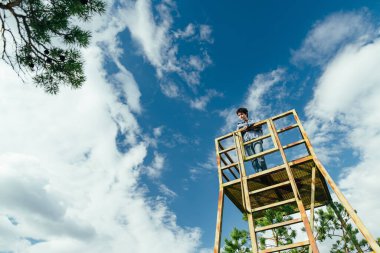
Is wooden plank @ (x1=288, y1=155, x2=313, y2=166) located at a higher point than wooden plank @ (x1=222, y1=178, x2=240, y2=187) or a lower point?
higher

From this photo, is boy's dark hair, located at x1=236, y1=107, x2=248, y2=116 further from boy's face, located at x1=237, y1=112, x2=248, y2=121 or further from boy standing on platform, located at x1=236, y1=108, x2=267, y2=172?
boy standing on platform, located at x1=236, y1=108, x2=267, y2=172

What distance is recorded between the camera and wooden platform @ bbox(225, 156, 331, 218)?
5062 mm

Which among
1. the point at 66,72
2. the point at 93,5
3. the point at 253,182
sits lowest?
the point at 253,182

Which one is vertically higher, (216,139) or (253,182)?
(216,139)

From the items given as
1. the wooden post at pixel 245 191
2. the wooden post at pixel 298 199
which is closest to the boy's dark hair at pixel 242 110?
the wooden post at pixel 245 191

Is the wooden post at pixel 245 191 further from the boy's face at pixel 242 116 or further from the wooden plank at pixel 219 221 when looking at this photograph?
the boy's face at pixel 242 116

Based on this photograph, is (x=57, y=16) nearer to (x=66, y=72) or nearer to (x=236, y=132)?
(x=66, y=72)

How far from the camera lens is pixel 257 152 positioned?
597 centimetres

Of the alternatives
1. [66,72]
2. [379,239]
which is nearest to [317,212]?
[379,239]

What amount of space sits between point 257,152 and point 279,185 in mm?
1313

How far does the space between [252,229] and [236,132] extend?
222cm

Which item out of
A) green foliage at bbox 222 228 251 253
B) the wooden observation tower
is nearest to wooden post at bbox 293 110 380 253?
the wooden observation tower

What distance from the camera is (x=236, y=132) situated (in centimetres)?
600

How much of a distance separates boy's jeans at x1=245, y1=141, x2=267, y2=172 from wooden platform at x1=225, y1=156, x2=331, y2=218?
29 cm
